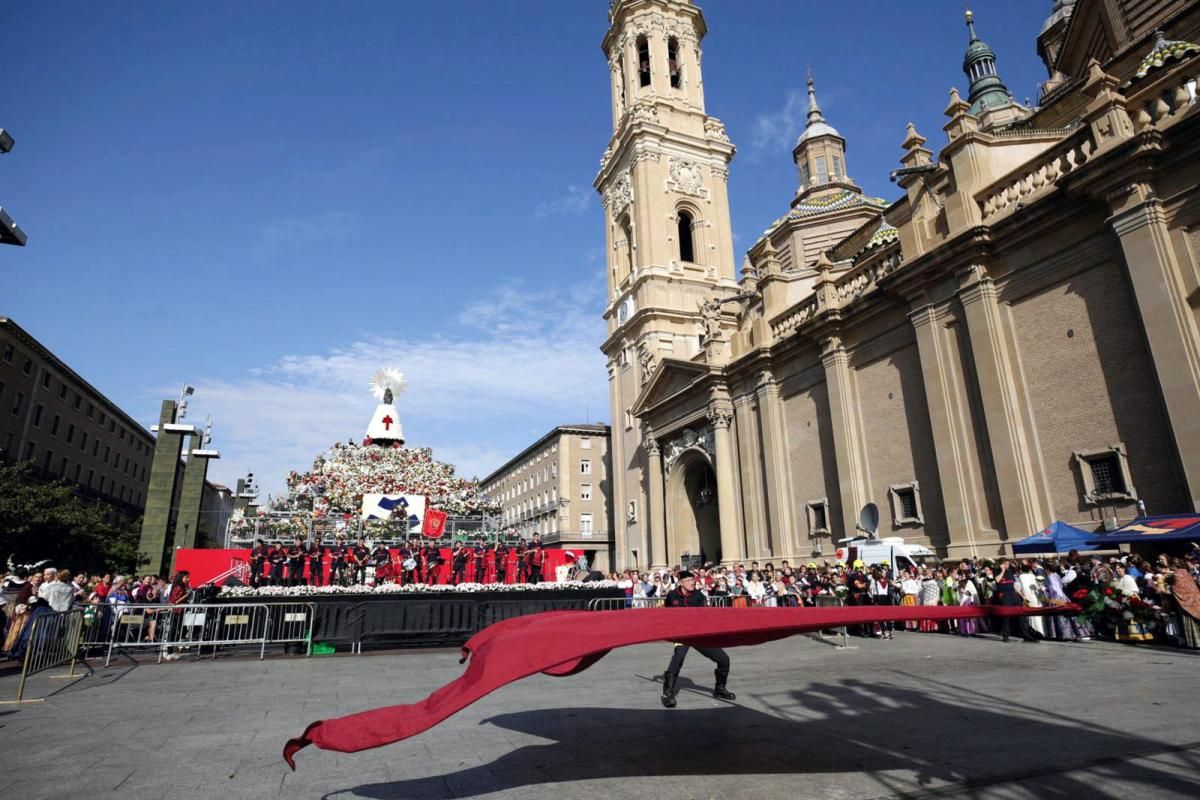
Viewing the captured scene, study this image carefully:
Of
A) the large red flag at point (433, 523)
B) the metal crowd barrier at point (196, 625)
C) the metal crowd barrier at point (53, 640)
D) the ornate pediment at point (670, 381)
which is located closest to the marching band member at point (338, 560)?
the large red flag at point (433, 523)

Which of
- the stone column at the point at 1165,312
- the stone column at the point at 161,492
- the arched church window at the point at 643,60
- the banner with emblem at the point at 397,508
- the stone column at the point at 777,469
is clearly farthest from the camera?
the arched church window at the point at 643,60

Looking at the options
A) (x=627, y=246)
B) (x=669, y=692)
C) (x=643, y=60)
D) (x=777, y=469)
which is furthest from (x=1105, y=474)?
(x=643, y=60)

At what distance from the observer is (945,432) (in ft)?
61.8

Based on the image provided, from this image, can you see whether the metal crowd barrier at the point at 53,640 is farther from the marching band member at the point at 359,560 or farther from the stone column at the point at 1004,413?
the stone column at the point at 1004,413

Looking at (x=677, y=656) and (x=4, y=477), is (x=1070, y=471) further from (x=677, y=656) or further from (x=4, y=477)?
(x=4, y=477)

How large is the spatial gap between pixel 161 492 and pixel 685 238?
113 ft

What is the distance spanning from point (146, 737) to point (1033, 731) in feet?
28.4

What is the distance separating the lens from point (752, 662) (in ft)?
39.0

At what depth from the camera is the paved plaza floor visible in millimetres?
4820

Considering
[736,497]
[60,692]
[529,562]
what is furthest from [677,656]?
[736,497]

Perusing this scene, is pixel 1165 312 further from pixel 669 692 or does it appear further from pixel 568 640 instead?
pixel 568 640

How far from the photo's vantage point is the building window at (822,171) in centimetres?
4416

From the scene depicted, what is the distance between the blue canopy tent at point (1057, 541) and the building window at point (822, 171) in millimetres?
33880

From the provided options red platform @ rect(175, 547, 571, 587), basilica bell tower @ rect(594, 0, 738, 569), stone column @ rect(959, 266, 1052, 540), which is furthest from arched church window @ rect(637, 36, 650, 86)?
stone column @ rect(959, 266, 1052, 540)
